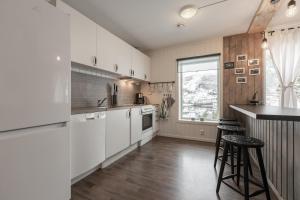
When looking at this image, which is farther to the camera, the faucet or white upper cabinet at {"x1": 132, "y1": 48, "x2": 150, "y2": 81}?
white upper cabinet at {"x1": 132, "y1": 48, "x2": 150, "y2": 81}

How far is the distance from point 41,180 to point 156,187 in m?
1.16

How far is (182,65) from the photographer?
12.9ft

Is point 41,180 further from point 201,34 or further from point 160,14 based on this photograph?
point 201,34

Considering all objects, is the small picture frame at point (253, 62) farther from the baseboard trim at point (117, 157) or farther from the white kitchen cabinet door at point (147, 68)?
the baseboard trim at point (117, 157)

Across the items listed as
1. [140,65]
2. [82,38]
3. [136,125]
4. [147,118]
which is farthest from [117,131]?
[140,65]

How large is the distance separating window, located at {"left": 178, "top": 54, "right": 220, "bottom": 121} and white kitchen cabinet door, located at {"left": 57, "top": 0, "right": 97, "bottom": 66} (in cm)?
234

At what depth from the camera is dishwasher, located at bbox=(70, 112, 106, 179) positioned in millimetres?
1702

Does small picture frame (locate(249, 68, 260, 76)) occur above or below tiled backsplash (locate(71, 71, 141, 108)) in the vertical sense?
above

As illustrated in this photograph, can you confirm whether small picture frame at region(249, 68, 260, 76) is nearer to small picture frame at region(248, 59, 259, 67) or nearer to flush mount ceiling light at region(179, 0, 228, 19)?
small picture frame at region(248, 59, 259, 67)

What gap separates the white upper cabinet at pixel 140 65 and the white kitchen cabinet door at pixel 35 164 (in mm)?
2316

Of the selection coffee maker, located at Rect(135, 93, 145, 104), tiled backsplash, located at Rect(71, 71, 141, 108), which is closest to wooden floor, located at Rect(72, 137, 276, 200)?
tiled backsplash, located at Rect(71, 71, 141, 108)

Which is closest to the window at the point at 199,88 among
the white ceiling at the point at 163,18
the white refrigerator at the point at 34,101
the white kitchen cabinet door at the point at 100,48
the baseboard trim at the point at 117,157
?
the white ceiling at the point at 163,18

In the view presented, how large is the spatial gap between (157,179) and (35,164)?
53.1 inches

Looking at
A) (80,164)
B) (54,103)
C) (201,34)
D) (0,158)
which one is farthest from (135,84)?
(0,158)
